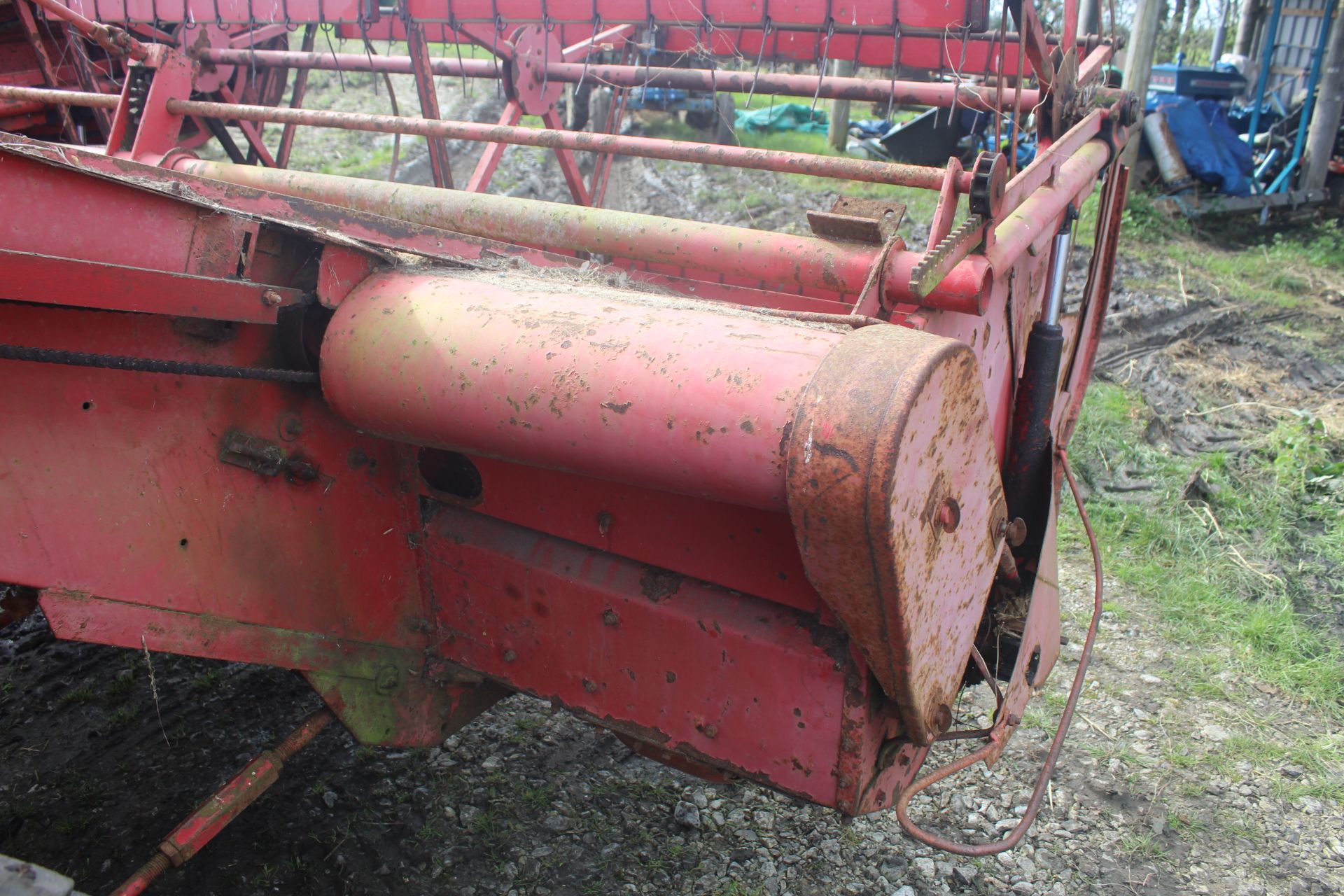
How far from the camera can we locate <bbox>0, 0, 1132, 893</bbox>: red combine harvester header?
51.5 inches

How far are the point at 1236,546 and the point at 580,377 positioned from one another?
3.87 m

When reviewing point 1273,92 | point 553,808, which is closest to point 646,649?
point 553,808

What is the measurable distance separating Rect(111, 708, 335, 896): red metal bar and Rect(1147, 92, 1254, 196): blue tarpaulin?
915 cm

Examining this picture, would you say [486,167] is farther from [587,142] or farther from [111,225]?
[111,225]

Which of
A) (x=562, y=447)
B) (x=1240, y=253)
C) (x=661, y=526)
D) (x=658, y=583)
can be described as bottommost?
(x=1240, y=253)

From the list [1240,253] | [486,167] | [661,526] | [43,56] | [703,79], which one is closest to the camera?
[661,526]

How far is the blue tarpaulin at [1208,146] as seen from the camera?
8.74 m

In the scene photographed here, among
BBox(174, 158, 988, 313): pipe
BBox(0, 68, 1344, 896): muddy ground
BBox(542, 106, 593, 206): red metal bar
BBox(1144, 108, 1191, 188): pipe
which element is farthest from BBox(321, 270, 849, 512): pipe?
BBox(1144, 108, 1191, 188): pipe

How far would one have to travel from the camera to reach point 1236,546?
13.8ft

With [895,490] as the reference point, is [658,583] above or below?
below

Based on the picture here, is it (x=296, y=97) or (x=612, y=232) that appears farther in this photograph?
(x=296, y=97)

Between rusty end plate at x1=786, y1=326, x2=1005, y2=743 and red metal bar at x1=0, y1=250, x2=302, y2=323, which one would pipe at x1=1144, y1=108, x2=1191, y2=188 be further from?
red metal bar at x1=0, y1=250, x2=302, y2=323

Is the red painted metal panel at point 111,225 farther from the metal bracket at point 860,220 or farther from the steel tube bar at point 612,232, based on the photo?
the metal bracket at point 860,220

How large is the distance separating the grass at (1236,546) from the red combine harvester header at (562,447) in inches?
66.2
